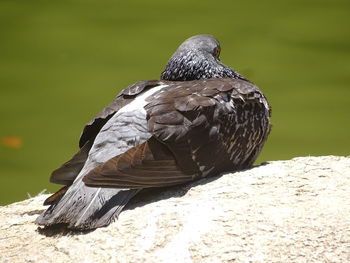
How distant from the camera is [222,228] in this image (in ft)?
13.5

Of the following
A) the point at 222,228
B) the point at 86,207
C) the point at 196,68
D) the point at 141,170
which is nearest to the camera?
the point at 222,228

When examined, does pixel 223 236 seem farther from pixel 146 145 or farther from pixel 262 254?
pixel 146 145

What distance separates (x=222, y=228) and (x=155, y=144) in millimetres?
865

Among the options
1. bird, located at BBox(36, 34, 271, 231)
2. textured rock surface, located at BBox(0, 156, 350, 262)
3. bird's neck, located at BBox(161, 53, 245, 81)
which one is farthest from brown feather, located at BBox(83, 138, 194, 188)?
bird's neck, located at BBox(161, 53, 245, 81)

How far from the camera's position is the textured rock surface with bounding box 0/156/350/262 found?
392 cm

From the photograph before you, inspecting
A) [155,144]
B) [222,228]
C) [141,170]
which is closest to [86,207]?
[141,170]

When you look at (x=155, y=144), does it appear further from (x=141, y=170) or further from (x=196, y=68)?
(x=196, y=68)

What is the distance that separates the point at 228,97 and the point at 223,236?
1.41 m

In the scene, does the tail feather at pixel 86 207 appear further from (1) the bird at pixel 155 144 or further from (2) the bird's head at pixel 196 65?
(2) the bird's head at pixel 196 65

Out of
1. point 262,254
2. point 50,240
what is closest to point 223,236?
point 262,254

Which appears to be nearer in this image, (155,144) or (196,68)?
(155,144)

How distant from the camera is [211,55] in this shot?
6090 mm

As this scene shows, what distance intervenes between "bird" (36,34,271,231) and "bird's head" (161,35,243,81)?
0.38 metres

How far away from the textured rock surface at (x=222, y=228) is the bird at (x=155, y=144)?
0.37ft
